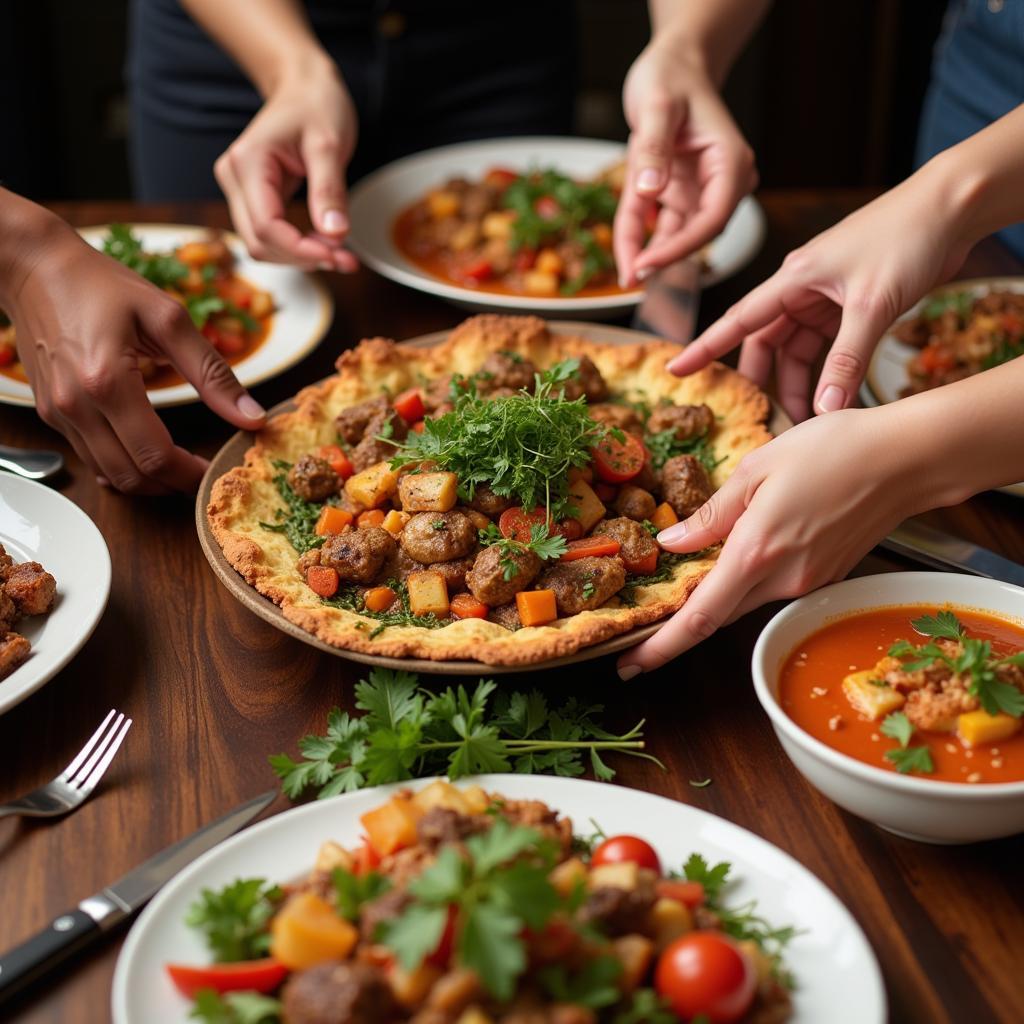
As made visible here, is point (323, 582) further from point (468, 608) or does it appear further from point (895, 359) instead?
point (895, 359)

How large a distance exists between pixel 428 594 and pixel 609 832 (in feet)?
2.69

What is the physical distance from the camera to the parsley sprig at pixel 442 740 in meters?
2.39

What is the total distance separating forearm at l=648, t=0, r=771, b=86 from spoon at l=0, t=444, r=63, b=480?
262 cm

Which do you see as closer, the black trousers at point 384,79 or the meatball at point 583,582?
the meatball at point 583,582

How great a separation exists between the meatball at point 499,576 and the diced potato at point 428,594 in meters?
0.08

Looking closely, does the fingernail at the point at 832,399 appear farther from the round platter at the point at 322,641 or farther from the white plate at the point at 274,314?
the white plate at the point at 274,314

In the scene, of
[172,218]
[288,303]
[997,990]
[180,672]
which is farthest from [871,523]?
[172,218]

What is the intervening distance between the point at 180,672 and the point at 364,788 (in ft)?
2.33

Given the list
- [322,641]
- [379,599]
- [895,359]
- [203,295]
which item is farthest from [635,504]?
[203,295]

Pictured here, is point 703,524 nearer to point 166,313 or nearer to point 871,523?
point 871,523

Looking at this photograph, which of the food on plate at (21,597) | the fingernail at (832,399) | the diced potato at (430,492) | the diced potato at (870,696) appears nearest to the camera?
the diced potato at (870,696)

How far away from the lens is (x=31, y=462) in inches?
139

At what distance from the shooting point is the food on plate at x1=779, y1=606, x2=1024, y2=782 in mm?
2268

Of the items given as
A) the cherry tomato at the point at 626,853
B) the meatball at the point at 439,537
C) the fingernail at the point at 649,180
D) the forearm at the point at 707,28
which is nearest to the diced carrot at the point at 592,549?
the meatball at the point at 439,537
